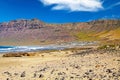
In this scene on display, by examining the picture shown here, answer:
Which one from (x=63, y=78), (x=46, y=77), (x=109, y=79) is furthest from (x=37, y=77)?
(x=109, y=79)

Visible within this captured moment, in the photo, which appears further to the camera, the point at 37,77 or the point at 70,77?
the point at 37,77

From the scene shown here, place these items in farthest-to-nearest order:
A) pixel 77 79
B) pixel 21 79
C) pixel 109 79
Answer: pixel 21 79
pixel 77 79
pixel 109 79

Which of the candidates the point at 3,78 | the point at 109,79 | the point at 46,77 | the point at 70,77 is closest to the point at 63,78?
the point at 70,77

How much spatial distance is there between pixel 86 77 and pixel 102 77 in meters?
0.80

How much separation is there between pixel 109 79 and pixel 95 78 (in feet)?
2.62

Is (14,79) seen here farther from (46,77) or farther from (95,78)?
(95,78)

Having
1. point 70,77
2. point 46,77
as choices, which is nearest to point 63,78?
point 70,77

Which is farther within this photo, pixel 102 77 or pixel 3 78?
pixel 3 78


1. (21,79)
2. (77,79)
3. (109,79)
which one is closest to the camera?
(109,79)

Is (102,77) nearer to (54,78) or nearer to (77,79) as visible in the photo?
(77,79)

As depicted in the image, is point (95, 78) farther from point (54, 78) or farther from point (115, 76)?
point (54, 78)

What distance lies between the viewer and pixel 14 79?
15.3 metres

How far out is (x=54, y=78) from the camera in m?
14.6

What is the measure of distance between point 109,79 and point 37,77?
14.2ft
